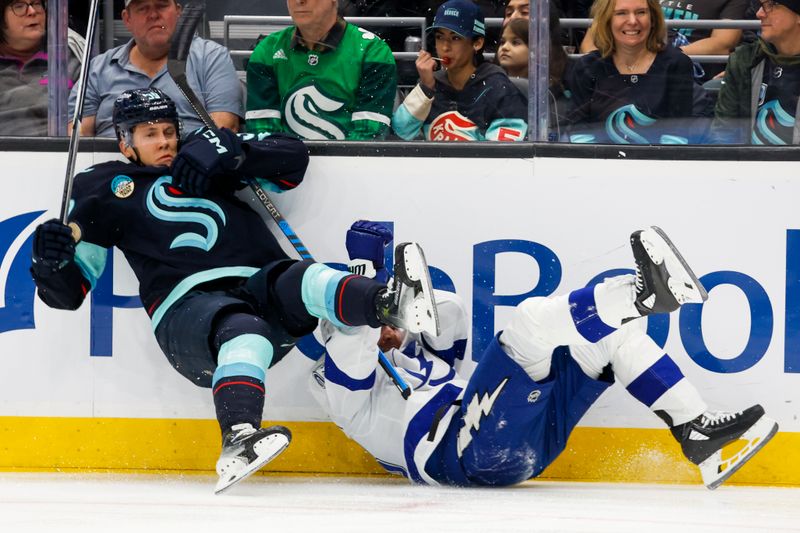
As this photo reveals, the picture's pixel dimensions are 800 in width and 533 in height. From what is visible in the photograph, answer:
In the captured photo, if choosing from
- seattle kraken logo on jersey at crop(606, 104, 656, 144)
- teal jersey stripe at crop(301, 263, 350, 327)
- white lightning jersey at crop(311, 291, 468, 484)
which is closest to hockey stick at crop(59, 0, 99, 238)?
teal jersey stripe at crop(301, 263, 350, 327)

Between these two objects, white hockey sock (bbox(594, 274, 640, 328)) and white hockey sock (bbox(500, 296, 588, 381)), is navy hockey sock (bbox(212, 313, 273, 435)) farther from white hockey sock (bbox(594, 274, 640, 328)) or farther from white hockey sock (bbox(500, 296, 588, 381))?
white hockey sock (bbox(594, 274, 640, 328))

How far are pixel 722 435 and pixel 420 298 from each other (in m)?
0.81

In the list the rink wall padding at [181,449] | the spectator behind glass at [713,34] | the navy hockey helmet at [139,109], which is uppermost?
the spectator behind glass at [713,34]

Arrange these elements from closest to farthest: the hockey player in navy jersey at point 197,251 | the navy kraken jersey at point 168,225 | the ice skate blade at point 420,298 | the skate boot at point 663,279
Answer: the skate boot at point 663,279
the ice skate blade at point 420,298
the hockey player in navy jersey at point 197,251
the navy kraken jersey at point 168,225

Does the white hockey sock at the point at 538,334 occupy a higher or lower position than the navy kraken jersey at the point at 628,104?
lower

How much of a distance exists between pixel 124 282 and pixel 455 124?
1034 mm

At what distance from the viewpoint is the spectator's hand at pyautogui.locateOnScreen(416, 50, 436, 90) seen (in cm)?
330

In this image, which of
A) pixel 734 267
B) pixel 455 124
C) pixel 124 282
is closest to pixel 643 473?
pixel 734 267

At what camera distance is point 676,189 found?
3.29 metres

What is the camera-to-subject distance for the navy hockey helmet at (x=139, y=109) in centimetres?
322

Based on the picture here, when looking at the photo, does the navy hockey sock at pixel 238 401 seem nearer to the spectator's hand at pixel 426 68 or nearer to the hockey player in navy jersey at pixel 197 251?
the hockey player in navy jersey at pixel 197 251

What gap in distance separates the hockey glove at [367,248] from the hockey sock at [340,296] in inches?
4.7

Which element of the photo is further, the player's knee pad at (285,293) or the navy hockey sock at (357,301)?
the player's knee pad at (285,293)

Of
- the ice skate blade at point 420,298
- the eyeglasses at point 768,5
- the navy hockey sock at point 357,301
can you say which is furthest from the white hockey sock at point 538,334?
the eyeglasses at point 768,5
